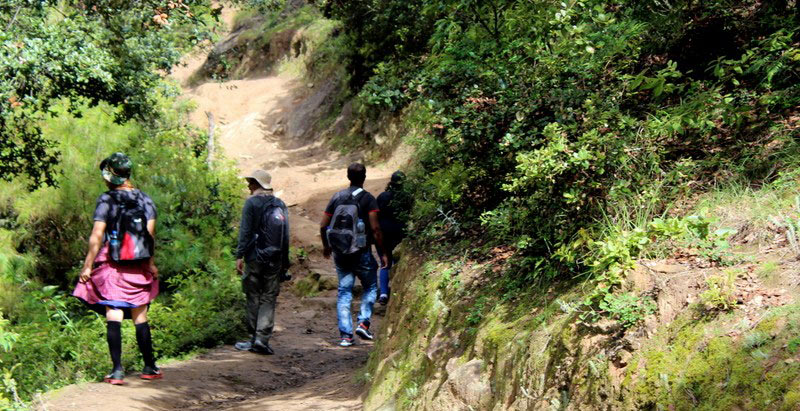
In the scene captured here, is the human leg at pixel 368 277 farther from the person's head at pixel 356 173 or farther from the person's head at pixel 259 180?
the person's head at pixel 259 180

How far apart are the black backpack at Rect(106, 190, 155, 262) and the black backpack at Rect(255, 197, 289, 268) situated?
5.42ft

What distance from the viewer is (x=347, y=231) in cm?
804

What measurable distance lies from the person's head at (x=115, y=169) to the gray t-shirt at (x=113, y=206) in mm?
103

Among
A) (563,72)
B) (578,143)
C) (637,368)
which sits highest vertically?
(563,72)

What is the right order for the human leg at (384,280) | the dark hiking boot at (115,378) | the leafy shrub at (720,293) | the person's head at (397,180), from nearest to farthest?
the leafy shrub at (720,293)
the dark hiking boot at (115,378)
the person's head at (397,180)
the human leg at (384,280)

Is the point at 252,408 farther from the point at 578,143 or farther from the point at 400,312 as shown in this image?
the point at 578,143

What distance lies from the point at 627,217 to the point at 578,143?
0.53 m

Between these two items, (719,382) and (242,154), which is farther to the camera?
(242,154)

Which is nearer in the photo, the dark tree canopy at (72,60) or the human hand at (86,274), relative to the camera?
the human hand at (86,274)

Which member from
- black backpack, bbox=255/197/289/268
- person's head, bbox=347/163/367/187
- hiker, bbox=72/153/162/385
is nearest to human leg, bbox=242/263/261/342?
black backpack, bbox=255/197/289/268

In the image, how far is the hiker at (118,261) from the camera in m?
6.48

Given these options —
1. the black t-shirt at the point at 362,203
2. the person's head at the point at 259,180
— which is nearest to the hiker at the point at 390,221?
the black t-shirt at the point at 362,203

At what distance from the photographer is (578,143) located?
4320 millimetres

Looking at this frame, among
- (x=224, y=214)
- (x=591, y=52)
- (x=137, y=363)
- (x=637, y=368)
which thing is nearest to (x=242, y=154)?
(x=224, y=214)
